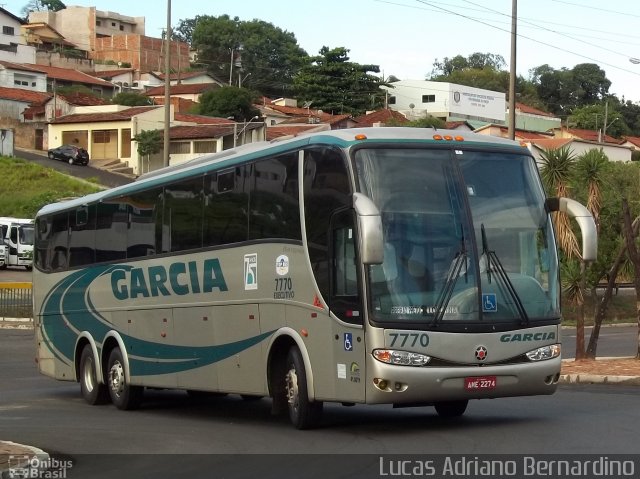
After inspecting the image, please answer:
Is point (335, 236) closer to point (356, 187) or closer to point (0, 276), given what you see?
point (356, 187)

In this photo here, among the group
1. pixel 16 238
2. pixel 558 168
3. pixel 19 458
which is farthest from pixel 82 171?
pixel 19 458

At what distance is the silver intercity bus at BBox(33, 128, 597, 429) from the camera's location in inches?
482

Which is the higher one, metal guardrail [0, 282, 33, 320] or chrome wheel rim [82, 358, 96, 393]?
chrome wheel rim [82, 358, 96, 393]

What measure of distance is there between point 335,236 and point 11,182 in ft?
199

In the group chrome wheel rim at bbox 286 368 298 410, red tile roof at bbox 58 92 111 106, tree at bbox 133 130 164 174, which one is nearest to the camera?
chrome wheel rim at bbox 286 368 298 410

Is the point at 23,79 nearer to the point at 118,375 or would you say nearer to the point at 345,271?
the point at 118,375

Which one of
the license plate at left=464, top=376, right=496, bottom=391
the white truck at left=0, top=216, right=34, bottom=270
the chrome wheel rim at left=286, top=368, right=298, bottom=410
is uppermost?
the license plate at left=464, top=376, right=496, bottom=391

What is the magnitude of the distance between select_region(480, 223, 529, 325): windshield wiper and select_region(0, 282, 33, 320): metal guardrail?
3200 cm

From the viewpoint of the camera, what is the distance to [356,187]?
12.6 metres

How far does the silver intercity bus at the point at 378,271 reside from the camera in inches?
482

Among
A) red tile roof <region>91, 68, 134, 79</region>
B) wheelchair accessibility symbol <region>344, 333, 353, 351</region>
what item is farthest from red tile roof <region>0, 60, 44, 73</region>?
wheelchair accessibility symbol <region>344, 333, 353, 351</region>

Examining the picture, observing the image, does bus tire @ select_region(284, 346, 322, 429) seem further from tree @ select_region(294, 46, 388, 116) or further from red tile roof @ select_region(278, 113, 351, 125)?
tree @ select_region(294, 46, 388, 116)

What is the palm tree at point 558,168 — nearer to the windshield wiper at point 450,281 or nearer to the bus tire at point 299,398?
the bus tire at point 299,398

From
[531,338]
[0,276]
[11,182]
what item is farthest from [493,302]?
[11,182]
